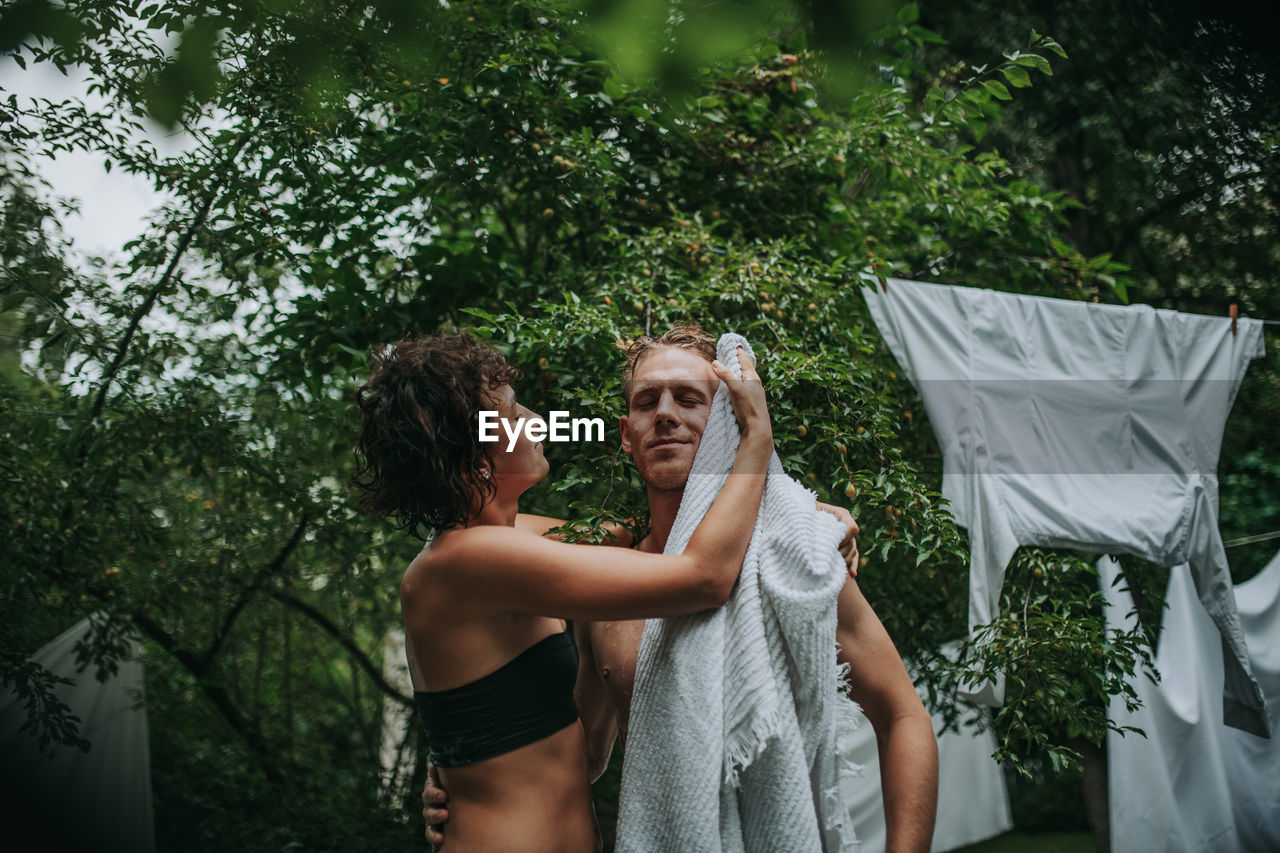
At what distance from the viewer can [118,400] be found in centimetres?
282

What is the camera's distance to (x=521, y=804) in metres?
1.53

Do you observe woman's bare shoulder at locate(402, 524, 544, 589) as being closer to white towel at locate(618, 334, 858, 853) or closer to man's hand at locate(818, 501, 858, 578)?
white towel at locate(618, 334, 858, 853)

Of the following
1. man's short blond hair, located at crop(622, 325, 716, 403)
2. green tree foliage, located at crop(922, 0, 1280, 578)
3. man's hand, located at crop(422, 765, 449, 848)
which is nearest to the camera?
man's hand, located at crop(422, 765, 449, 848)

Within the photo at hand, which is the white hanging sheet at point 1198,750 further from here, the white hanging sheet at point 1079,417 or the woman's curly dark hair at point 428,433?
the woman's curly dark hair at point 428,433

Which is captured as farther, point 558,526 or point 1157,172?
point 1157,172

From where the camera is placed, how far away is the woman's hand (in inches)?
61.8

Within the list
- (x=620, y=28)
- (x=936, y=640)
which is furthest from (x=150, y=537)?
(x=936, y=640)

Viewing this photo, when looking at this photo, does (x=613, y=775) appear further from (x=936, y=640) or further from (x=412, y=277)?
(x=412, y=277)

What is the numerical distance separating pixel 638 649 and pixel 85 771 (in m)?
3.23

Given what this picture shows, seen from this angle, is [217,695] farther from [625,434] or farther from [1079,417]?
[1079,417]

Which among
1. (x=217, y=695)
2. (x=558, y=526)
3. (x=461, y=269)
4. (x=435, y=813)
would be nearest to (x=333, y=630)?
(x=217, y=695)

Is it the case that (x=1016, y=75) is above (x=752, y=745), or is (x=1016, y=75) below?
above

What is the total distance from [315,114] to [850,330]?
1833mm

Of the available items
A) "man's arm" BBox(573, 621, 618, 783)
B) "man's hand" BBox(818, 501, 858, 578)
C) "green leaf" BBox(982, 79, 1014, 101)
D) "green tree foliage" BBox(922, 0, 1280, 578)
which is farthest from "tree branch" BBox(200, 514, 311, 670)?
"green tree foliage" BBox(922, 0, 1280, 578)
